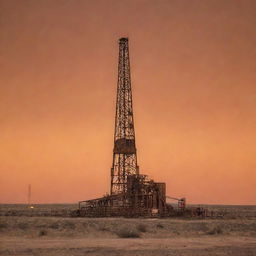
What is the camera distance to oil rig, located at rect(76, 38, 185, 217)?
56.2 metres

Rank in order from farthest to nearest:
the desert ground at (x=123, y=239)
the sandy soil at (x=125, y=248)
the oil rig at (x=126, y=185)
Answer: the oil rig at (x=126, y=185) → the desert ground at (x=123, y=239) → the sandy soil at (x=125, y=248)

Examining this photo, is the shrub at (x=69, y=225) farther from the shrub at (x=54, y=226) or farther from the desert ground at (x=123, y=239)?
the shrub at (x=54, y=226)

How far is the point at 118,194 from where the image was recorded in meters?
56.9

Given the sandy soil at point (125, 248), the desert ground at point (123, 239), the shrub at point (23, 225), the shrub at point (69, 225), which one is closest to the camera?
the sandy soil at point (125, 248)

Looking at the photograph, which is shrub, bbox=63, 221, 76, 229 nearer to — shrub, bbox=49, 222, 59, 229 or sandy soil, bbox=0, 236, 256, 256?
shrub, bbox=49, 222, 59, 229

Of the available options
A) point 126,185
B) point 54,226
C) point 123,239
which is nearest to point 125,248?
point 123,239

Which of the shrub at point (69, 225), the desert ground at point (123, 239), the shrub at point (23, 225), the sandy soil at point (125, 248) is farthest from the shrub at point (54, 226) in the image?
the sandy soil at point (125, 248)

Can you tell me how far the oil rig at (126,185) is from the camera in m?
56.2

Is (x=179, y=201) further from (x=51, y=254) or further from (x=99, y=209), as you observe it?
(x=51, y=254)

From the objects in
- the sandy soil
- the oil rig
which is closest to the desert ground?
the sandy soil

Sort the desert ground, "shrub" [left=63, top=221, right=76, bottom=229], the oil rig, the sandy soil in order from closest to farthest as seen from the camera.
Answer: the sandy soil → the desert ground → "shrub" [left=63, top=221, right=76, bottom=229] → the oil rig

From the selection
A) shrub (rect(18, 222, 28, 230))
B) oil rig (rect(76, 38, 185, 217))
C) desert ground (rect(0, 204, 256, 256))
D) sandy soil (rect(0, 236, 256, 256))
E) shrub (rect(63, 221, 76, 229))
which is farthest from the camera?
oil rig (rect(76, 38, 185, 217))

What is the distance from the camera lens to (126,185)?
59.2 meters

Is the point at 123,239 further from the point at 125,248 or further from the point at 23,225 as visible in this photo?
the point at 23,225
